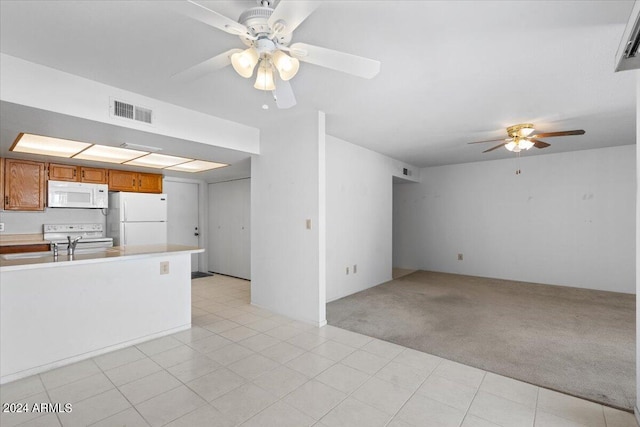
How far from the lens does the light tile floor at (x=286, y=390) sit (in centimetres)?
190

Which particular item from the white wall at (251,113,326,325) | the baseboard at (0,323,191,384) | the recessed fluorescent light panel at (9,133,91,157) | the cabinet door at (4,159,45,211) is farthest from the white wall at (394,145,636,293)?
the cabinet door at (4,159,45,211)

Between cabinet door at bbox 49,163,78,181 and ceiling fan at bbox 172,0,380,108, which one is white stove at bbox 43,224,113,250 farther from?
ceiling fan at bbox 172,0,380,108

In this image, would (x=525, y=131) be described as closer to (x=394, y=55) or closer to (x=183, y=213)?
(x=394, y=55)

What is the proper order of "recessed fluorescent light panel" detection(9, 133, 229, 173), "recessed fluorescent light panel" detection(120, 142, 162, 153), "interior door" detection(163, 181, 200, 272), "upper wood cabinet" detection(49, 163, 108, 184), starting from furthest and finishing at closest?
"interior door" detection(163, 181, 200, 272)
"upper wood cabinet" detection(49, 163, 108, 184)
"recessed fluorescent light panel" detection(9, 133, 229, 173)
"recessed fluorescent light panel" detection(120, 142, 162, 153)

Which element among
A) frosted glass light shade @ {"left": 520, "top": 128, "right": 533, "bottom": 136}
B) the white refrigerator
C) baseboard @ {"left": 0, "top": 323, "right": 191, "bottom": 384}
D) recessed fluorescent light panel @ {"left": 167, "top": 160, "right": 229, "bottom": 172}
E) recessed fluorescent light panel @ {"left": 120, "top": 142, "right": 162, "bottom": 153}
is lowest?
baseboard @ {"left": 0, "top": 323, "right": 191, "bottom": 384}

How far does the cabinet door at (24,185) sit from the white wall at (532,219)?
22.9 feet

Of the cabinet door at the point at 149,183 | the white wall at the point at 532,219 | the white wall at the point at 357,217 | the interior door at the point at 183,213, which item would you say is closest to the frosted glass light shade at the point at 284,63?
the white wall at the point at 357,217

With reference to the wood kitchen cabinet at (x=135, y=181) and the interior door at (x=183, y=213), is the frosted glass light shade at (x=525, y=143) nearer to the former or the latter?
the wood kitchen cabinet at (x=135, y=181)

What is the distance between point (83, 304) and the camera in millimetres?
2711

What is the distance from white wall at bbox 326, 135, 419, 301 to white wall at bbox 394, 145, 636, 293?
5.37 ft

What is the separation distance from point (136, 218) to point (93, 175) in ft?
3.04

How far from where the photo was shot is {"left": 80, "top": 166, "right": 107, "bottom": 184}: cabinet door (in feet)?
15.7

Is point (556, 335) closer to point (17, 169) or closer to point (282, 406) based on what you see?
point (282, 406)

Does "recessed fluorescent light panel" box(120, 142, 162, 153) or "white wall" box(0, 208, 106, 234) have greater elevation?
"recessed fluorescent light panel" box(120, 142, 162, 153)
